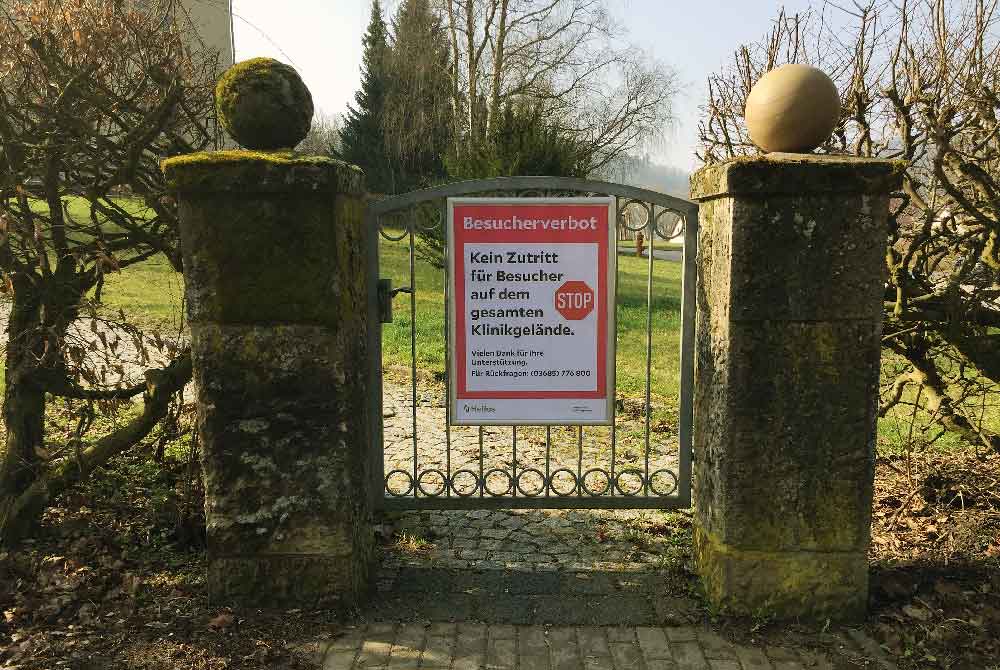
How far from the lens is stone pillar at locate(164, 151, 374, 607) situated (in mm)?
2971

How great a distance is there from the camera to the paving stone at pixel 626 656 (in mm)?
2898

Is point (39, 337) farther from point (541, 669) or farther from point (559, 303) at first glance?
point (541, 669)

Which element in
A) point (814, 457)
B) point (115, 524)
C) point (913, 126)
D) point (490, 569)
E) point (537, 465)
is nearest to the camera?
point (814, 457)

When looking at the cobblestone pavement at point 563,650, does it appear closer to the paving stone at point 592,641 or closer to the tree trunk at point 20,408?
the paving stone at point 592,641

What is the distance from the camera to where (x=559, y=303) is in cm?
350

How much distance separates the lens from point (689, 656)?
117 inches

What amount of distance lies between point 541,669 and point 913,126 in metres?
3.90

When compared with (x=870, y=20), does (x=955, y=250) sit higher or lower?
lower

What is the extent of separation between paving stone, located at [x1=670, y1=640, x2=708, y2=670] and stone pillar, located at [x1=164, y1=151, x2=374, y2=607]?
1430 millimetres

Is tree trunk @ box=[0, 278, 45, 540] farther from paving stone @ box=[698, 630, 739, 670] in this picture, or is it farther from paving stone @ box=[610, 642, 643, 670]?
paving stone @ box=[698, 630, 739, 670]

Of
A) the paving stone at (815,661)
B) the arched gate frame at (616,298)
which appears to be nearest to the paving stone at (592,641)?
the arched gate frame at (616,298)

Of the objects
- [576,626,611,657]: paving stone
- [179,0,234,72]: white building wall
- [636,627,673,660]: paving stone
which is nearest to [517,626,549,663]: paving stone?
[576,626,611,657]: paving stone

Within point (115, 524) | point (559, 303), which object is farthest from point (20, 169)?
point (559, 303)

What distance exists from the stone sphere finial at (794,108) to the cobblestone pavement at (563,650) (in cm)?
213
